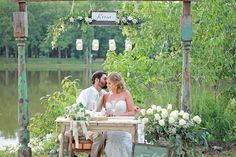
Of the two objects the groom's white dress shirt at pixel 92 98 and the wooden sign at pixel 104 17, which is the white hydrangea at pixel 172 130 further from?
the wooden sign at pixel 104 17

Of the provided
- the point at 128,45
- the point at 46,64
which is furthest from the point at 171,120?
the point at 46,64

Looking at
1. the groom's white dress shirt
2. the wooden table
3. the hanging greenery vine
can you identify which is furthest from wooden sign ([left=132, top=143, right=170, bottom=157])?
the hanging greenery vine

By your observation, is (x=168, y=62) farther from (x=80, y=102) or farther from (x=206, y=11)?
(x=80, y=102)

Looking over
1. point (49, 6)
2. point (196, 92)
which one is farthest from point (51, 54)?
point (196, 92)

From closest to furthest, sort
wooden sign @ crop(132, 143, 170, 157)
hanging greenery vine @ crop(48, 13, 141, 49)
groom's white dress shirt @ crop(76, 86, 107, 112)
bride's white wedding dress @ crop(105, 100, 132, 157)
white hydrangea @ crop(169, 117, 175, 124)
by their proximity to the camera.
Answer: wooden sign @ crop(132, 143, 170, 157)
white hydrangea @ crop(169, 117, 175, 124)
bride's white wedding dress @ crop(105, 100, 132, 157)
groom's white dress shirt @ crop(76, 86, 107, 112)
hanging greenery vine @ crop(48, 13, 141, 49)

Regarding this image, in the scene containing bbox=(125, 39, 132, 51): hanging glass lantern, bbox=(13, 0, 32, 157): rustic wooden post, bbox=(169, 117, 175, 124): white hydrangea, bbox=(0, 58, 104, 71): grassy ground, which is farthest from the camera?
bbox=(0, 58, 104, 71): grassy ground

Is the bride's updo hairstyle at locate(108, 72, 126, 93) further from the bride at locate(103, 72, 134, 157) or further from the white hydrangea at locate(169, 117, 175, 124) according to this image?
the white hydrangea at locate(169, 117, 175, 124)

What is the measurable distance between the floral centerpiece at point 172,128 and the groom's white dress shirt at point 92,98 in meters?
0.79

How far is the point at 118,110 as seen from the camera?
6426mm

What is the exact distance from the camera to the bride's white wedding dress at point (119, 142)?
6.36 meters

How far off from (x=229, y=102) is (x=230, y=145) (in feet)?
2.75

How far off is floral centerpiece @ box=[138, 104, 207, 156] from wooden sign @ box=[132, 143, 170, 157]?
33cm

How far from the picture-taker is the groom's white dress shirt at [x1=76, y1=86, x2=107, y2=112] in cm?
664

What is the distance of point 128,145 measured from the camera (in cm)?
642
